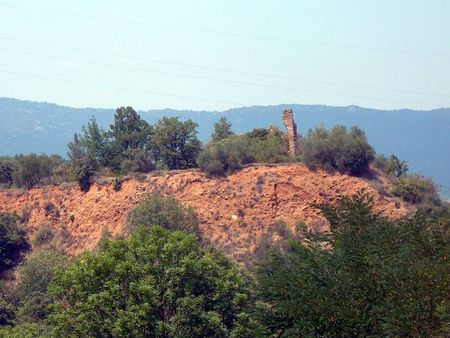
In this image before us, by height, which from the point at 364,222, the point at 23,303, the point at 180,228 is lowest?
the point at 23,303

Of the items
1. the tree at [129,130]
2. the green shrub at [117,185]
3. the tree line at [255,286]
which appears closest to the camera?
the tree line at [255,286]

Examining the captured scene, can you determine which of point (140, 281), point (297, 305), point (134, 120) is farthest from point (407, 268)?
point (134, 120)

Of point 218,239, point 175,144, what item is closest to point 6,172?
point 175,144

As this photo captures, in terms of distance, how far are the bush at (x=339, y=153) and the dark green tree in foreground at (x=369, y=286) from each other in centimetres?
2269

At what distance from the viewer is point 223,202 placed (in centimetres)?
4909

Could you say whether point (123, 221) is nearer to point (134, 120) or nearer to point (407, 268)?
point (134, 120)

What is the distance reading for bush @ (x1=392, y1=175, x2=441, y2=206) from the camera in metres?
46.2

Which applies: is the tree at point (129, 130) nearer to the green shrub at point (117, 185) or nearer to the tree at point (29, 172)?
the green shrub at point (117, 185)

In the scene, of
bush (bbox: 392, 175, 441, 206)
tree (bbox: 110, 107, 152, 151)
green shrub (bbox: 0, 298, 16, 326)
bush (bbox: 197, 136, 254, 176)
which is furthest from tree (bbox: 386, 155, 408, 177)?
green shrub (bbox: 0, 298, 16, 326)

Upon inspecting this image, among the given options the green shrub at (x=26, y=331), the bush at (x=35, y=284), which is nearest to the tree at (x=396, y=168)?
the bush at (x=35, y=284)

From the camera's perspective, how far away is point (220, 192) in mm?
49375

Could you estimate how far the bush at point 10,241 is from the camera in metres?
49.7

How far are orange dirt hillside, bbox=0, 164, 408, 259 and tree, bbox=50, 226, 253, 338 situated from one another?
600 inches

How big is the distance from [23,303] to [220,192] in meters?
13.3
